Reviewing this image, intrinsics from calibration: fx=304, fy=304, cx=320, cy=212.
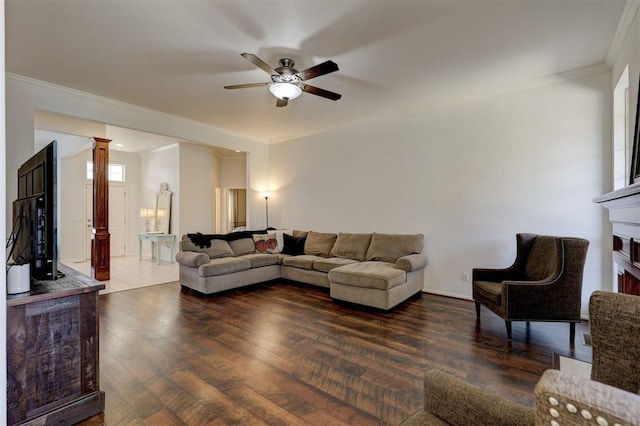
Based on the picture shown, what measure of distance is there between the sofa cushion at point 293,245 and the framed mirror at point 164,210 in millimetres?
3468

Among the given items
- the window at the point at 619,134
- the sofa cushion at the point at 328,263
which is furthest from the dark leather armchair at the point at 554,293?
the sofa cushion at the point at 328,263

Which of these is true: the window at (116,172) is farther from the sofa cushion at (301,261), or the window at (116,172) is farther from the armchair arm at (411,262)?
the armchair arm at (411,262)

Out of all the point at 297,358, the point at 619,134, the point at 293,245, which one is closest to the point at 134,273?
the point at 293,245

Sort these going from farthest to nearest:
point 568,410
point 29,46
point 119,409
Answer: point 29,46, point 119,409, point 568,410

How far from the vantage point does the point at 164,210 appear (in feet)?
24.6

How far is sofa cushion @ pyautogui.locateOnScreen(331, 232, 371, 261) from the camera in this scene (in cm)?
489

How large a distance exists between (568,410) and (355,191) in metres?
5.07

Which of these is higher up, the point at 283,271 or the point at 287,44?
the point at 287,44

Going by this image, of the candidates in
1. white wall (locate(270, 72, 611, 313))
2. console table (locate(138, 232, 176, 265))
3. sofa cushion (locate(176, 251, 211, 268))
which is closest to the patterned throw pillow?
white wall (locate(270, 72, 611, 313))

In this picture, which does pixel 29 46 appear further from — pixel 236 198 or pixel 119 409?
pixel 236 198

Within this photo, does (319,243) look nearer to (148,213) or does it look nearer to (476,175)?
(476,175)

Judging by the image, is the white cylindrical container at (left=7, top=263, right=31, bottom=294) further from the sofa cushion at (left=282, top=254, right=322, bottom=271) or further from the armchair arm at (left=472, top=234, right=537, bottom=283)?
the armchair arm at (left=472, top=234, right=537, bottom=283)

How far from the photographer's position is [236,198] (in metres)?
8.89

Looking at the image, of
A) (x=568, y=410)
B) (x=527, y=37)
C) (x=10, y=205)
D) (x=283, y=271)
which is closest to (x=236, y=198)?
(x=283, y=271)
